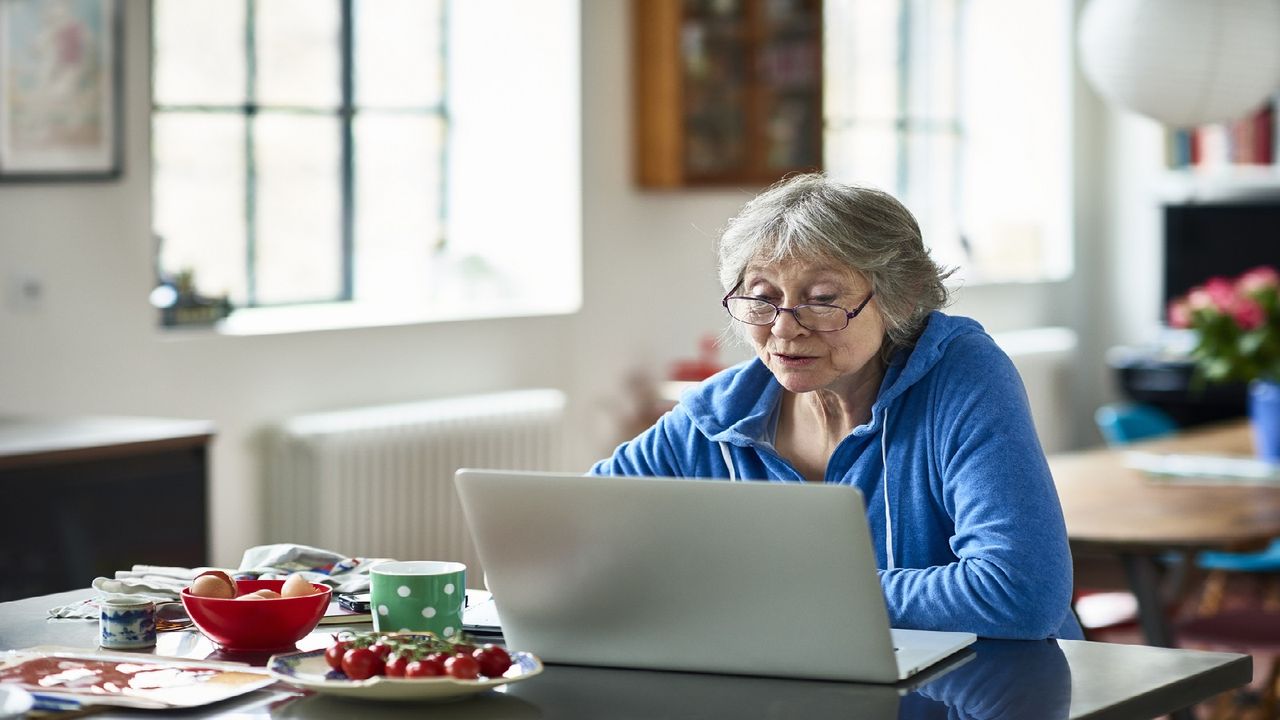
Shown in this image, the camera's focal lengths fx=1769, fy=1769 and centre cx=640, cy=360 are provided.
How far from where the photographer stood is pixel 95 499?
3.43 meters

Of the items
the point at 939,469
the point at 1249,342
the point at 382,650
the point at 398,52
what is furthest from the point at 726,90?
the point at 382,650

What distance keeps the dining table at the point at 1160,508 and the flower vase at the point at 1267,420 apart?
0.05 meters

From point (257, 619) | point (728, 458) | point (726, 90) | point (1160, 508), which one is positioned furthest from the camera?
point (726, 90)

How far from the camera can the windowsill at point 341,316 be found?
458 cm

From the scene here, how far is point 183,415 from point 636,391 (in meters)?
1.71

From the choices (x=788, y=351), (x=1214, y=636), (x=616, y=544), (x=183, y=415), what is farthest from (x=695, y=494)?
(x=183, y=415)

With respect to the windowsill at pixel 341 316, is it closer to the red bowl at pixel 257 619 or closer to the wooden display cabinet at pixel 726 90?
the wooden display cabinet at pixel 726 90

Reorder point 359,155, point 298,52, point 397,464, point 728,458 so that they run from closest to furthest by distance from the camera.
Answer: point 728,458 → point 397,464 → point 298,52 → point 359,155

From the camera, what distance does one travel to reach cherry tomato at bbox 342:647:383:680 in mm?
1597

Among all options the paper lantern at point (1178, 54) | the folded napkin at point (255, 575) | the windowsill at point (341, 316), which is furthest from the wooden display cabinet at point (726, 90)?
the folded napkin at point (255, 575)

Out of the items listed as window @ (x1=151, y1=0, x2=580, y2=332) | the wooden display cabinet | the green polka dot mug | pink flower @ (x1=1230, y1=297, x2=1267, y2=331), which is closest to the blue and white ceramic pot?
the green polka dot mug

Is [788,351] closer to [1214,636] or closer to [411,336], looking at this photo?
[1214,636]

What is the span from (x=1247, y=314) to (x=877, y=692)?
3.01 metres

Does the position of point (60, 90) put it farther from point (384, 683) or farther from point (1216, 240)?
point (1216, 240)
